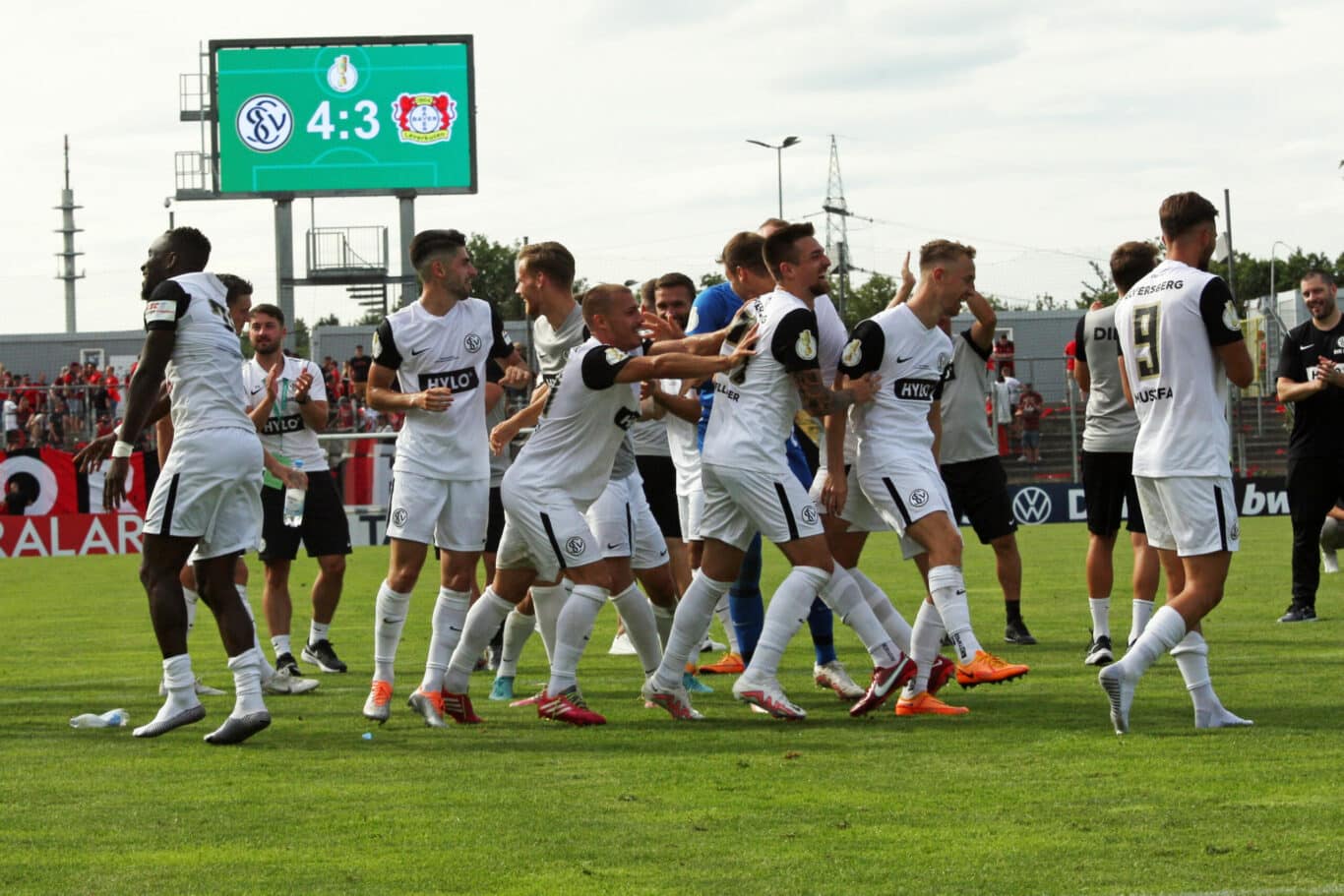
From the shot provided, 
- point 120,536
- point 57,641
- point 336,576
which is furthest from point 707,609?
point 120,536

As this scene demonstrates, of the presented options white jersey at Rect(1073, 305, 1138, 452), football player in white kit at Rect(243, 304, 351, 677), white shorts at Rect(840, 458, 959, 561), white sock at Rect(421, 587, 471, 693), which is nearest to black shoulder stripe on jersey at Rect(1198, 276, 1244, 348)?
white shorts at Rect(840, 458, 959, 561)

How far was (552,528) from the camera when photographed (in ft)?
26.0

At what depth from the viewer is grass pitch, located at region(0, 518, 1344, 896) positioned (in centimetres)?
499

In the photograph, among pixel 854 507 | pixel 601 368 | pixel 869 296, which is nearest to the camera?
pixel 601 368

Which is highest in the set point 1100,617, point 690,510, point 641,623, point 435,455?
point 435,455

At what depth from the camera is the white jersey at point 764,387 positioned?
780 centimetres

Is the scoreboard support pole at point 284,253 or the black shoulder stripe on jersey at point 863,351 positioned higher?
the scoreboard support pole at point 284,253

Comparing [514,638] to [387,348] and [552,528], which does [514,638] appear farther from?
[387,348]

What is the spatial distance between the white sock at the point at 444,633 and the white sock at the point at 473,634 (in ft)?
0.12

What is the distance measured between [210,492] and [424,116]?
33.2m

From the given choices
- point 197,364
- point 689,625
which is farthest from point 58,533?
point 689,625

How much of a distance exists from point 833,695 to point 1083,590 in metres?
7.19

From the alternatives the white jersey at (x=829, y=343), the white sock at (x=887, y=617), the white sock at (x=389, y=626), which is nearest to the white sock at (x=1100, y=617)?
the white sock at (x=887, y=617)

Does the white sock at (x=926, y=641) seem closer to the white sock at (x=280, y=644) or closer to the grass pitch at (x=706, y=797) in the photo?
the grass pitch at (x=706, y=797)
